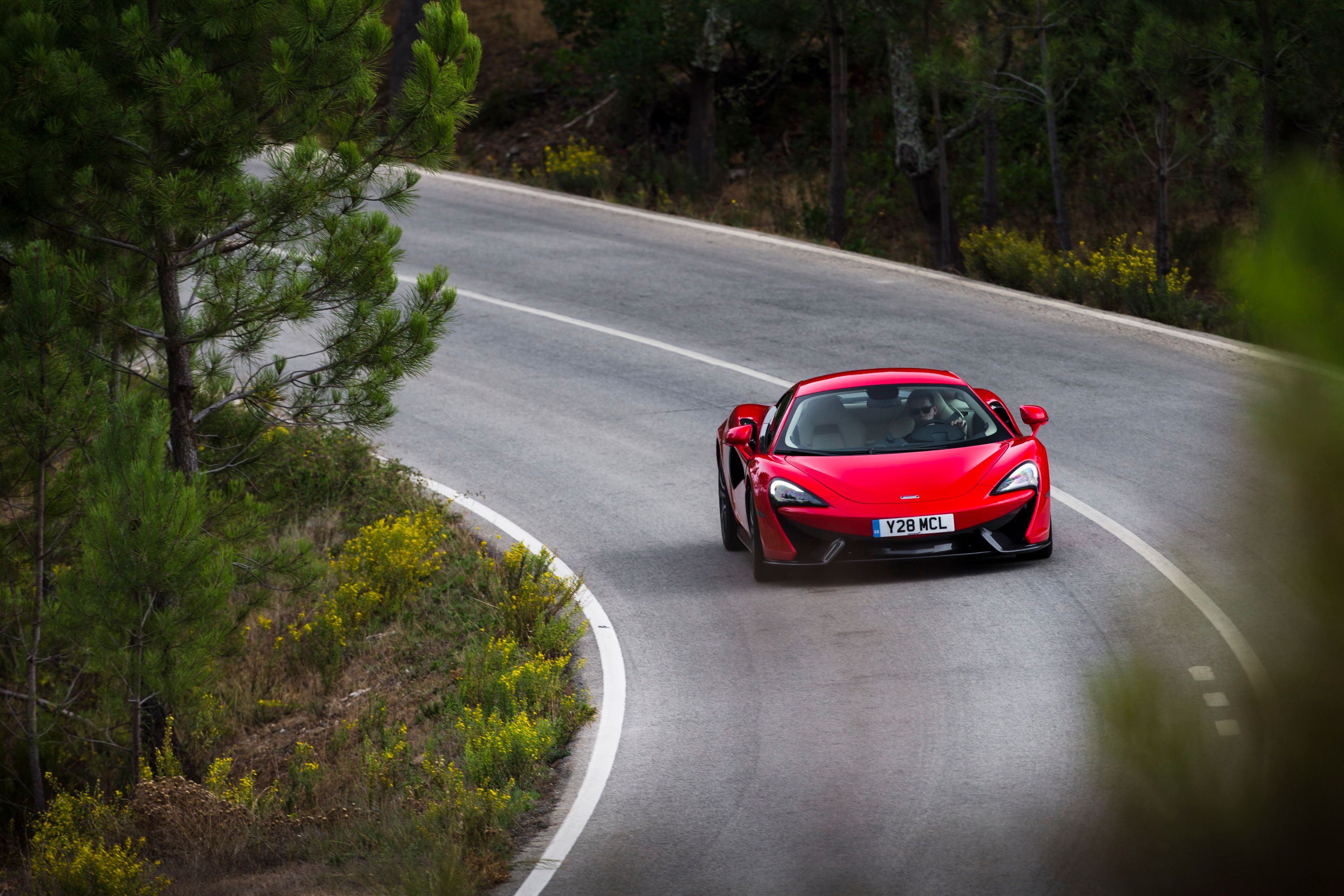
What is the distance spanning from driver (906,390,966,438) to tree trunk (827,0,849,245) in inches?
586

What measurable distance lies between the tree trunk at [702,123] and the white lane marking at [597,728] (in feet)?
62.1

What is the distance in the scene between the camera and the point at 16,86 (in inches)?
356

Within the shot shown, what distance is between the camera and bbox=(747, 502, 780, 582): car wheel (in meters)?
11.1

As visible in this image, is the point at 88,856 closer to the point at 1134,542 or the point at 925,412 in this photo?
the point at 925,412

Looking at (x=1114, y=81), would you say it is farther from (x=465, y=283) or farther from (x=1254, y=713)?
(x=1254, y=713)

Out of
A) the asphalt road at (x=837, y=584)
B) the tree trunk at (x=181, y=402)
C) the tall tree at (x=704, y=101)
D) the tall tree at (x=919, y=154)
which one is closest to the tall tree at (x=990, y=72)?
the tall tree at (x=919, y=154)

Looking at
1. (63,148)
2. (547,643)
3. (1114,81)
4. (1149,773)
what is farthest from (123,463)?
(1114,81)

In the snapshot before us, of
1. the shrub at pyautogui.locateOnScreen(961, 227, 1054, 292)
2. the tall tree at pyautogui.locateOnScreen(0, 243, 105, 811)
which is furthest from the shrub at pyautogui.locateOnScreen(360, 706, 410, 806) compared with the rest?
the shrub at pyautogui.locateOnScreen(961, 227, 1054, 292)

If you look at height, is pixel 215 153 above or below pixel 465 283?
above

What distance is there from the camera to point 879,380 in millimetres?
11773

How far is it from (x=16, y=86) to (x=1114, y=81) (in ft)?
60.6

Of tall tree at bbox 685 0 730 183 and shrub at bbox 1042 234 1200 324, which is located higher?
tall tree at bbox 685 0 730 183

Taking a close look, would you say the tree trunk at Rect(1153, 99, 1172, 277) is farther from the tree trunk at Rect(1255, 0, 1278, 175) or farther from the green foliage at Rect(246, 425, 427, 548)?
the green foliage at Rect(246, 425, 427, 548)

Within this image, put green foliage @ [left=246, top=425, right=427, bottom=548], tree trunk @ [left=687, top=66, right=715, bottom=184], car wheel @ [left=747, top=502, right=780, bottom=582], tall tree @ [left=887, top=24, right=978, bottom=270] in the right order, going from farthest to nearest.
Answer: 1. tree trunk @ [left=687, top=66, right=715, bottom=184]
2. tall tree @ [left=887, top=24, right=978, bottom=270]
3. green foliage @ [left=246, top=425, right=427, bottom=548]
4. car wheel @ [left=747, top=502, right=780, bottom=582]
